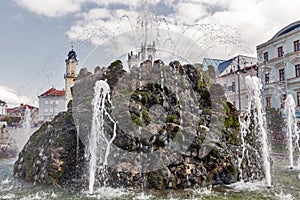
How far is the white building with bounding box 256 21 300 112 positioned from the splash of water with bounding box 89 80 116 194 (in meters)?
23.6

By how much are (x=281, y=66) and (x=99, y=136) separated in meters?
27.1

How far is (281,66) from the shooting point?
30609 millimetres

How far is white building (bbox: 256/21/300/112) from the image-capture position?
93.9 feet

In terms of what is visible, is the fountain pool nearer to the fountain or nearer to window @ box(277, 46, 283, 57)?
the fountain

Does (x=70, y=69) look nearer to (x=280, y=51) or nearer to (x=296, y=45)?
(x=280, y=51)

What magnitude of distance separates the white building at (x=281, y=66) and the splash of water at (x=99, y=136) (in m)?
23.6

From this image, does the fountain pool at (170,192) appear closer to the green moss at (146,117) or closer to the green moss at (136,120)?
the green moss at (136,120)

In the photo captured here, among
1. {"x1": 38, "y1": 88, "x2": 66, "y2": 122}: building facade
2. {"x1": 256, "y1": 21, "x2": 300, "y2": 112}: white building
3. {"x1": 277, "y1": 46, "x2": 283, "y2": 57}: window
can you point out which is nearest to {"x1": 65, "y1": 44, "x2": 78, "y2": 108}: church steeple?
{"x1": 38, "y1": 88, "x2": 66, "y2": 122}: building facade

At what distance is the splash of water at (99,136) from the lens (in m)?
9.08

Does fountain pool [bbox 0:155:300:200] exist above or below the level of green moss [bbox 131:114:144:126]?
below

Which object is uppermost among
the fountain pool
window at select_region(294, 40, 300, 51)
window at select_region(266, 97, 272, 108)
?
window at select_region(294, 40, 300, 51)

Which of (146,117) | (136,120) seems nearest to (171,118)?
(146,117)

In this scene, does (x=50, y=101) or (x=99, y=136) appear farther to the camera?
(x=50, y=101)

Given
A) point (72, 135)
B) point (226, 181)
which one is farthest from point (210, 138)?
point (72, 135)
